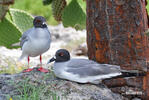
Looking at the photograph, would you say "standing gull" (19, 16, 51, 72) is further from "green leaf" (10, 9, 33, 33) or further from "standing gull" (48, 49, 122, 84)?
"green leaf" (10, 9, 33, 33)

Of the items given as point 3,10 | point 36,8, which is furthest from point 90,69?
point 36,8

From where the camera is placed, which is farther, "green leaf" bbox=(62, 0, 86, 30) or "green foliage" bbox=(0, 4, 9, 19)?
"green leaf" bbox=(62, 0, 86, 30)

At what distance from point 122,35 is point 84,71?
43 cm

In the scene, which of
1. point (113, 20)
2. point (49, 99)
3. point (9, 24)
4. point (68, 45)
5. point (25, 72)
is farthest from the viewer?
point (68, 45)

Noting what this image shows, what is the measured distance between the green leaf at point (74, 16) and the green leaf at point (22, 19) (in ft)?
1.13

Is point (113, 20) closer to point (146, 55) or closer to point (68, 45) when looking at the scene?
point (146, 55)

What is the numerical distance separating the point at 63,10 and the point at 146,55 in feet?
3.23

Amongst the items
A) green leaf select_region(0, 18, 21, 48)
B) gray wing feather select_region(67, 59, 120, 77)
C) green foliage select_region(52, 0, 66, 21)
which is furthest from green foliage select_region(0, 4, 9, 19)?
gray wing feather select_region(67, 59, 120, 77)

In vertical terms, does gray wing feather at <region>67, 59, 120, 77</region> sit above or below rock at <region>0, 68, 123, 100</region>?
above

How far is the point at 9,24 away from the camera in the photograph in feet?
12.0

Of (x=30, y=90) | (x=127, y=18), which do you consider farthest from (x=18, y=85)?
(x=127, y=18)

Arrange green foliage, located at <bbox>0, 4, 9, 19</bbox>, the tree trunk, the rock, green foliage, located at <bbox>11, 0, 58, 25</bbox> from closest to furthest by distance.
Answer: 1. the rock
2. the tree trunk
3. green foliage, located at <bbox>0, 4, 9, 19</bbox>
4. green foliage, located at <bbox>11, 0, 58, 25</bbox>

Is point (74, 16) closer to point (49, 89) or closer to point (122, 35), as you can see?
point (122, 35)

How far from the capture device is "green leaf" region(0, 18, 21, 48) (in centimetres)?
363
